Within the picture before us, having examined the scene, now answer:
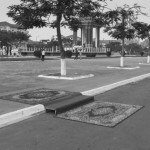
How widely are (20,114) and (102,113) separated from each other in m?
2.08

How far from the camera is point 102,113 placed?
6.25 m

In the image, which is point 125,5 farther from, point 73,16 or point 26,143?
point 26,143

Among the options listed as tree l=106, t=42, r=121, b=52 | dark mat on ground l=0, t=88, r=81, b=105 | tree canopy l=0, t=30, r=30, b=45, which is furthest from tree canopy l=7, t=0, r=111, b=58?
tree l=106, t=42, r=121, b=52

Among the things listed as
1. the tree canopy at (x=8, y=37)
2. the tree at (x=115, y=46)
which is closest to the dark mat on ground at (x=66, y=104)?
the tree canopy at (x=8, y=37)

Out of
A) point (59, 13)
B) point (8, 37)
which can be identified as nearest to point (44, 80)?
point (59, 13)

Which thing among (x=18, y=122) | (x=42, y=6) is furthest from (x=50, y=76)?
(x=18, y=122)

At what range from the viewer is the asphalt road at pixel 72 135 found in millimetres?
4219

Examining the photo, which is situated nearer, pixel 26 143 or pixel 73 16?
pixel 26 143

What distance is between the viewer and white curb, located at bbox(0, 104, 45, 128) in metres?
5.45

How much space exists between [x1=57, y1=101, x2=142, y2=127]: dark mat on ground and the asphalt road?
0.65 feet

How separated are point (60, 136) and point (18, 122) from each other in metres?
1.39

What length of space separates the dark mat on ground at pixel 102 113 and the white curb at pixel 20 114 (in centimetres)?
66

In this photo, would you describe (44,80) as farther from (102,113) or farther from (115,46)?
(115,46)

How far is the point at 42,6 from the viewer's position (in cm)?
1287
